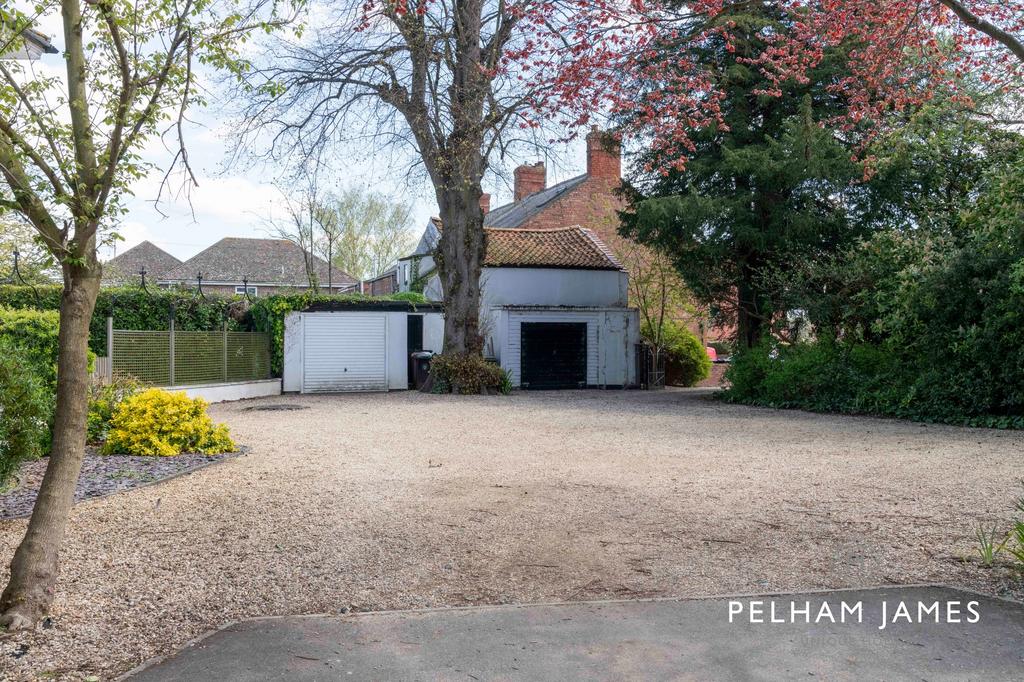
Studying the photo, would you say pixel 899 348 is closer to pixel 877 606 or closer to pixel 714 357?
pixel 877 606

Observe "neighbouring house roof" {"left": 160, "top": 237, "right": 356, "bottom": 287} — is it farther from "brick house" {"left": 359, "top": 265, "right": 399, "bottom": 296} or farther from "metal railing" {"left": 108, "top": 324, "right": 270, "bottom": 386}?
"metal railing" {"left": 108, "top": 324, "right": 270, "bottom": 386}

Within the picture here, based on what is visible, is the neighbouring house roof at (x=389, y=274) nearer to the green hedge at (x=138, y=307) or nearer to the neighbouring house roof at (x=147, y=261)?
the neighbouring house roof at (x=147, y=261)

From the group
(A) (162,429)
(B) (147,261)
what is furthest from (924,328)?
(B) (147,261)

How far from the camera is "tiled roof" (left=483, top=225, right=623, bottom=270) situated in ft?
94.2

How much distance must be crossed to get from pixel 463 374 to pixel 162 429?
13317 millimetres

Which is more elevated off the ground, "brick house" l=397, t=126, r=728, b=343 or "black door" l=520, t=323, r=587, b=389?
"brick house" l=397, t=126, r=728, b=343

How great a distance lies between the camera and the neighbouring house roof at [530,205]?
34.9 meters

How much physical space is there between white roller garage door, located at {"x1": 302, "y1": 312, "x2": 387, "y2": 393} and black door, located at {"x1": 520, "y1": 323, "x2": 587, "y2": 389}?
4.84 metres

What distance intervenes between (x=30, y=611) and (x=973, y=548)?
5.96 m

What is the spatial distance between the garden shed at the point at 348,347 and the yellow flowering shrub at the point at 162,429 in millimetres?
13390

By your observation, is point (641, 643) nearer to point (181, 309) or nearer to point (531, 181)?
point (181, 309)

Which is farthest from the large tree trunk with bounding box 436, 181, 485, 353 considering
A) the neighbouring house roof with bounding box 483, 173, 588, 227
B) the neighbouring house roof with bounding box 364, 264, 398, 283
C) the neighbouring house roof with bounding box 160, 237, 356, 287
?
the neighbouring house roof with bounding box 160, 237, 356, 287

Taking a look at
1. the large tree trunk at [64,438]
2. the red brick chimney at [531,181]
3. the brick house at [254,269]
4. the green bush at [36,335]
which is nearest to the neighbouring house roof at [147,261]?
the brick house at [254,269]

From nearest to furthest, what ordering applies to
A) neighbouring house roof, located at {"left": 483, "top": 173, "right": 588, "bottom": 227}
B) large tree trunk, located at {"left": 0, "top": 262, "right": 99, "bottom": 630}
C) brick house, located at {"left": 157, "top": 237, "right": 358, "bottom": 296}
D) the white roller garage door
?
large tree trunk, located at {"left": 0, "top": 262, "right": 99, "bottom": 630}, the white roller garage door, neighbouring house roof, located at {"left": 483, "top": 173, "right": 588, "bottom": 227}, brick house, located at {"left": 157, "top": 237, "right": 358, "bottom": 296}
